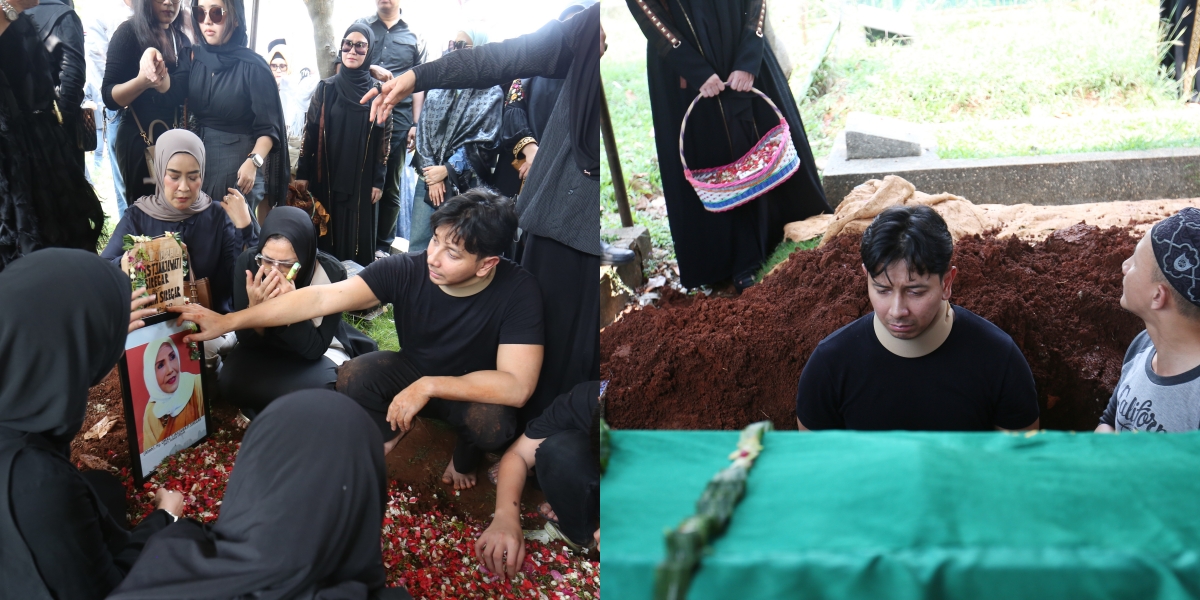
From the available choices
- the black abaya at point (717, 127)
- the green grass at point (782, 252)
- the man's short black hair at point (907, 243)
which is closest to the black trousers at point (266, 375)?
the black abaya at point (717, 127)

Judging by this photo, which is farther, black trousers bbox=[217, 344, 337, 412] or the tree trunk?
black trousers bbox=[217, 344, 337, 412]

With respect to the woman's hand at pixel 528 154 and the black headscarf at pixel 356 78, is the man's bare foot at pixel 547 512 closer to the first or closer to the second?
the woman's hand at pixel 528 154

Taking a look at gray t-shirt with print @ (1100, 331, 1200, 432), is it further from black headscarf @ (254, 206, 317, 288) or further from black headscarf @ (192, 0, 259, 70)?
black headscarf @ (192, 0, 259, 70)

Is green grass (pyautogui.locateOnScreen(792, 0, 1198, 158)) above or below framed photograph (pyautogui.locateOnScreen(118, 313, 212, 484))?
above

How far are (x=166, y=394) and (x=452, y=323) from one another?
2.64 ft

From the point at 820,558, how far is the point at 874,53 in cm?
132

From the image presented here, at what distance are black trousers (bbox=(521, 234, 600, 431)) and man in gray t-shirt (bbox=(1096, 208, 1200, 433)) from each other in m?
1.06

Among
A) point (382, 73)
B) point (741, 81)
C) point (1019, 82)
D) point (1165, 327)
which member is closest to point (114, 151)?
point (382, 73)

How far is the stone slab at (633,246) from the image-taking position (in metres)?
1.86

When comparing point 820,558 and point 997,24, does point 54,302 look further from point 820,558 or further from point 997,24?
point 997,24

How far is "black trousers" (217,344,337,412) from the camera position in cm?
199

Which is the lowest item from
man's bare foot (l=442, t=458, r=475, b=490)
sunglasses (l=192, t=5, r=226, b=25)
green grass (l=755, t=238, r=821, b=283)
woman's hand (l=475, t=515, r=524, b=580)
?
woman's hand (l=475, t=515, r=524, b=580)

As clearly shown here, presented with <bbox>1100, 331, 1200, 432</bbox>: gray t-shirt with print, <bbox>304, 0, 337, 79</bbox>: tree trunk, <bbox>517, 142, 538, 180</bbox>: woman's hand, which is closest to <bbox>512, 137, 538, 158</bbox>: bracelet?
<bbox>517, 142, 538, 180</bbox>: woman's hand

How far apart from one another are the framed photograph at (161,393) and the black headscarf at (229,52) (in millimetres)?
648
